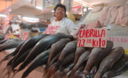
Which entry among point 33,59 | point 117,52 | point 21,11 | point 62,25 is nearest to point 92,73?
point 117,52

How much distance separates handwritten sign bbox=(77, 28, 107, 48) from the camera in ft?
3.48

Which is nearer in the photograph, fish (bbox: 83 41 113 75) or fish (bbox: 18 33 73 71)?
fish (bbox: 83 41 113 75)

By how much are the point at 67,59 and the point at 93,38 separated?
0.57 feet

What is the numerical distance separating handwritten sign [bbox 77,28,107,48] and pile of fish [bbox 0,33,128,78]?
0.03 metres

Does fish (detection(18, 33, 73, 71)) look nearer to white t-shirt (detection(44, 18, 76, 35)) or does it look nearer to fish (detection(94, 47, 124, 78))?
fish (detection(94, 47, 124, 78))

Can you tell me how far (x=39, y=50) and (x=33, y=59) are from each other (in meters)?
0.07

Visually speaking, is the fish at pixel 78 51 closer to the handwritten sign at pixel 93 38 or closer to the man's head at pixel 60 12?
the handwritten sign at pixel 93 38

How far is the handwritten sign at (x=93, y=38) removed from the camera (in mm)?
1060

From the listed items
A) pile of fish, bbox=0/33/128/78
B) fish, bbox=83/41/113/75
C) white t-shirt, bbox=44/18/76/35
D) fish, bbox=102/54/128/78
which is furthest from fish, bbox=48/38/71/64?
white t-shirt, bbox=44/18/76/35

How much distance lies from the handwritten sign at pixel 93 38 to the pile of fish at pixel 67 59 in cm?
3

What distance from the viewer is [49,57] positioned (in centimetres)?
124

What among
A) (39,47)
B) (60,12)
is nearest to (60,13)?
(60,12)

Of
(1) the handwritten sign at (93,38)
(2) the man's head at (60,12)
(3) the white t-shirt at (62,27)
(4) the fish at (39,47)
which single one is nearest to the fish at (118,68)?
(1) the handwritten sign at (93,38)

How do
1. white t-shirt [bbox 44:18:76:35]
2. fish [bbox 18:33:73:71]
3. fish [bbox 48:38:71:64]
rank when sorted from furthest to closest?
white t-shirt [bbox 44:18:76:35] < fish [bbox 18:33:73:71] < fish [bbox 48:38:71:64]
